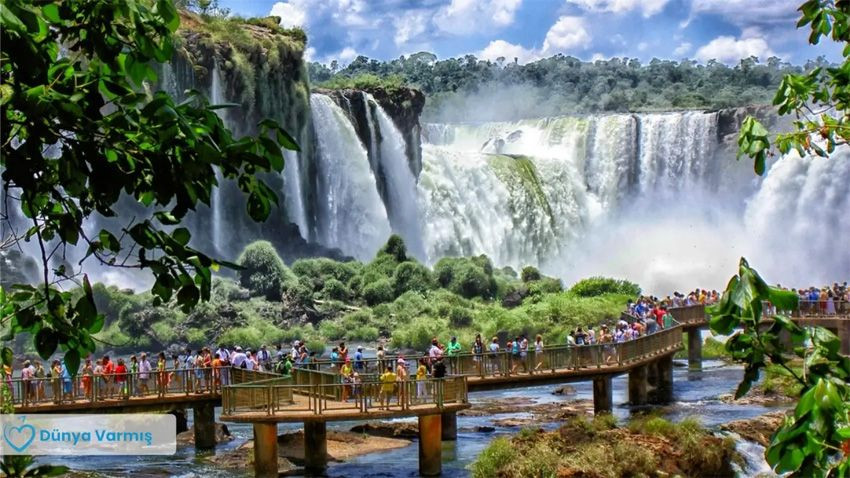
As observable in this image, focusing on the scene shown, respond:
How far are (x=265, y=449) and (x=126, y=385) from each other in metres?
3.58

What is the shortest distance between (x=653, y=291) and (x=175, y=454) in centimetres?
4281

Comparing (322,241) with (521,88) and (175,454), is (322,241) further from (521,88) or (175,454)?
(521,88)

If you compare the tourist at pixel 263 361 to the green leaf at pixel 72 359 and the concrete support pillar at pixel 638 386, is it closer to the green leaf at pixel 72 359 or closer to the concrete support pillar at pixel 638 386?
the concrete support pillar at pixel 638 386

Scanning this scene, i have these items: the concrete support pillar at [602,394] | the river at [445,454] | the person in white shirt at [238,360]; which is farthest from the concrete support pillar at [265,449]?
the concrete support pillar at [602,394]

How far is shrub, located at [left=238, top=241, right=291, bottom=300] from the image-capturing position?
168ft

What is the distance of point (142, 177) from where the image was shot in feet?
15.6

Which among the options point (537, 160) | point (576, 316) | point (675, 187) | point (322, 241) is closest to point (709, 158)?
point (675, 187)

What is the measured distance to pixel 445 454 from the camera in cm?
2448

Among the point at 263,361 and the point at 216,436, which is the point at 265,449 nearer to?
the point at 216,436

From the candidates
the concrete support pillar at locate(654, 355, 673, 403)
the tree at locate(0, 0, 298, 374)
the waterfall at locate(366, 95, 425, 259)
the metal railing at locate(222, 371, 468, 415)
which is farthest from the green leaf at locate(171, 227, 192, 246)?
the waterfall at locate(366, 95, 425, 259)

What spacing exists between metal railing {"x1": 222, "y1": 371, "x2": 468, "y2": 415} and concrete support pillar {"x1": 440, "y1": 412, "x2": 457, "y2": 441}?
3.35 m

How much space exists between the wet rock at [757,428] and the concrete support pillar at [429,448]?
5.34 metres

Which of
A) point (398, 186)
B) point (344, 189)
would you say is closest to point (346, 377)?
point (344, 189)

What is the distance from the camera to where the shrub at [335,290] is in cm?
5206
